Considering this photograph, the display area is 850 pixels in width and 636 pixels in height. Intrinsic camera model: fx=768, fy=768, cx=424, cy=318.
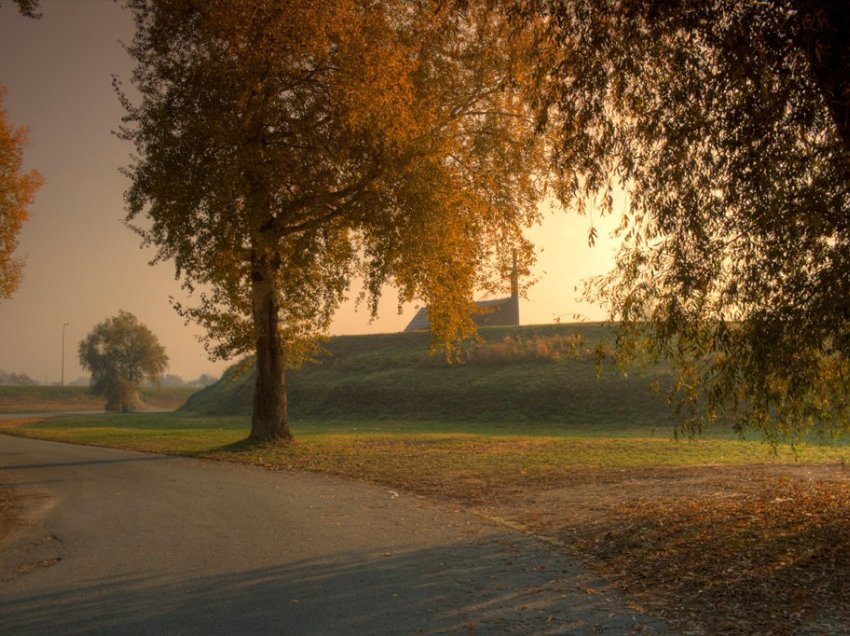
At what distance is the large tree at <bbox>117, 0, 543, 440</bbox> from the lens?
58.3 feet

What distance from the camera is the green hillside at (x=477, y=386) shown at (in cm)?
3291

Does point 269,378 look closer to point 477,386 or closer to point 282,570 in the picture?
point 282,570

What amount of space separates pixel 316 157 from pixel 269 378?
6.36 meters

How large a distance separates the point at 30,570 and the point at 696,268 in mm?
8372

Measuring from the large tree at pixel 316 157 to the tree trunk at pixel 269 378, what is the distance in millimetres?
56

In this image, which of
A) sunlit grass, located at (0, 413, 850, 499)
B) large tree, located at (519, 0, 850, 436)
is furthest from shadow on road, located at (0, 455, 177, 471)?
large tree, located at (519, 0, 850, 436)

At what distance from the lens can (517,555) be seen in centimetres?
834

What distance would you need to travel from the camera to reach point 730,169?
9.34m

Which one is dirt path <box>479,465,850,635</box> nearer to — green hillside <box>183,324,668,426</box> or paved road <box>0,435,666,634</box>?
paved road <box>0,435,666,634</box>

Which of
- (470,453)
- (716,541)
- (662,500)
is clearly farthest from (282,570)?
(470,453)

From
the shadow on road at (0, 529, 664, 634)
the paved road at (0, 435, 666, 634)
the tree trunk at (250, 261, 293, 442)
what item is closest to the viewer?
the shadow on road at (0, 529, 664, 634)

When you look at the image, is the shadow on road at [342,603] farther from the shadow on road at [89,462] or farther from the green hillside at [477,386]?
the green hillside at [477,386]

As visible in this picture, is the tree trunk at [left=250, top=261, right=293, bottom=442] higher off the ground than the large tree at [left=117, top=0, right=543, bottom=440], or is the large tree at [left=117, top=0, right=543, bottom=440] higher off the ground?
the large tree at [left=117, top=0, right=543, bottom=440]

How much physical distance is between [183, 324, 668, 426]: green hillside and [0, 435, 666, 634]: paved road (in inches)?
655
